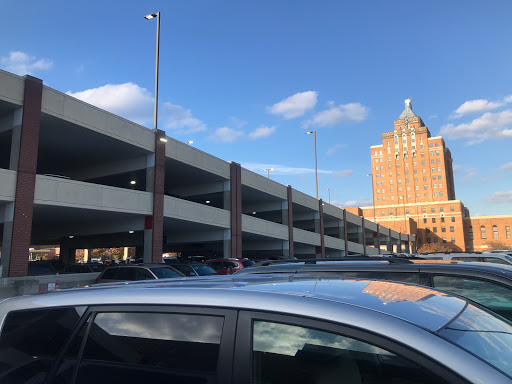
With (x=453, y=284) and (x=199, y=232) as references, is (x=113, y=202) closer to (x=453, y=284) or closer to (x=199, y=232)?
(x=199, y=232)

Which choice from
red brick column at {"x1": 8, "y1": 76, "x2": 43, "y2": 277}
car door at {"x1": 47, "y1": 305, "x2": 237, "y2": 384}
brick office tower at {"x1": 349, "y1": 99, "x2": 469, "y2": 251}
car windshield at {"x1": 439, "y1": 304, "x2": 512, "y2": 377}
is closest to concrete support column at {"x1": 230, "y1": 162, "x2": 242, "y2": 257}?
red brick column at {"x1": 8, "y1": 76, "x2": 43, "y2": 277}

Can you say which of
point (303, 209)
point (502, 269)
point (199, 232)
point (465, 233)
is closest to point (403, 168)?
point (465, 233)

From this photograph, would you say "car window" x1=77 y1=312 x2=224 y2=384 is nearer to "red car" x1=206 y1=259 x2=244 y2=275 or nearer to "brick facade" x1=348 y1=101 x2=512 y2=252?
"red car" x1=206 y1=259 x2=244 y2=275

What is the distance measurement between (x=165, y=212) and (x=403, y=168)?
130m

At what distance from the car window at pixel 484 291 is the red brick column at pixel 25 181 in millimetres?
17300

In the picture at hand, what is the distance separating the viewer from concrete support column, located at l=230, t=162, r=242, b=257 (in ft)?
95.2

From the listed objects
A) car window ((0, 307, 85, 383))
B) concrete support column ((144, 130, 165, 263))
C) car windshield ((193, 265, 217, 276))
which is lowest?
car windshield ((193, 265, 217, 276))

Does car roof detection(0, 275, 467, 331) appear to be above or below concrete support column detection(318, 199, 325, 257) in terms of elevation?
below

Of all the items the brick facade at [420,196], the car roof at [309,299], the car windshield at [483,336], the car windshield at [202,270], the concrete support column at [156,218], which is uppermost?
the brick facade at [420,196]

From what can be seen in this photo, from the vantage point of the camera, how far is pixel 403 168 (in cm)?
13888

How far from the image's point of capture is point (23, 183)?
16.7 m

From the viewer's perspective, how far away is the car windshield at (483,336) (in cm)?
141

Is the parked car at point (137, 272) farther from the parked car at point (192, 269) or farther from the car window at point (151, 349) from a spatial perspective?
the car window at point (151, 349)

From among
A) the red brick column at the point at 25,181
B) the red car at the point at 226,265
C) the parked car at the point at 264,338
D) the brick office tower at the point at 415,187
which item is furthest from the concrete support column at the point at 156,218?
the brick office tower at the point at 415,187
